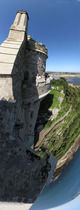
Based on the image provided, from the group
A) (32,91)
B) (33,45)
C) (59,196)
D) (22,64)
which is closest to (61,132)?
(32,91)

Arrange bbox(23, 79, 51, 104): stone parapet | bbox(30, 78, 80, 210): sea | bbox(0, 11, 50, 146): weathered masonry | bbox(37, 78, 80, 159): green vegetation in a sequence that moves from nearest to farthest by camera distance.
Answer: bbox(30, 78, 80, 210): sea < bbox(0, 11, 50, 146): weathered masonry < bbox(23, 79, 51, 104): stone parapet < bbox(37, 78, 80, 159): green vegetation

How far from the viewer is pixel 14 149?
1991 millimetres

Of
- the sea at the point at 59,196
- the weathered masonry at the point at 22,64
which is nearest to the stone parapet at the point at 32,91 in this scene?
the weathered masonry at the point at 22,64

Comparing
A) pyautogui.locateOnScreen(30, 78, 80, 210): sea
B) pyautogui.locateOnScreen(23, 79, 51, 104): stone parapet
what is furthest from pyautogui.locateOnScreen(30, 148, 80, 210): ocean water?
pyautogui.locateOnScreen(23, 79, 51, 104): stone parapet

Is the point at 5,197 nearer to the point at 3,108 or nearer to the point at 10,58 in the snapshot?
the point at 3,108

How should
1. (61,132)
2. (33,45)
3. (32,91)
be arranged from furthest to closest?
(61,132), (33,45), (32,91)

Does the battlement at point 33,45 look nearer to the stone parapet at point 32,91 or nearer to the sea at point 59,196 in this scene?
the stone parapet at point 32,91

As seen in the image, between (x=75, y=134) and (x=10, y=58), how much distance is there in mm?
21799

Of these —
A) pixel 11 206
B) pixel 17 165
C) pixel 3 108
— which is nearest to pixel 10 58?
pixel 3 108

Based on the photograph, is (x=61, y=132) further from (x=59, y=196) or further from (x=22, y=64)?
(x=59, y=196)

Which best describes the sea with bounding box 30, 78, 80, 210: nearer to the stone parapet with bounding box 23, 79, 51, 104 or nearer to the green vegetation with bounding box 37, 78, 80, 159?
the stone parapet with bounding box 23, 79, 51, 104

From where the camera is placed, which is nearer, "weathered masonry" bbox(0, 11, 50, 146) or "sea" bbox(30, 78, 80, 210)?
"sea" bbox(30, 78, 80, 210)

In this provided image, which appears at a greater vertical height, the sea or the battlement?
the battlement

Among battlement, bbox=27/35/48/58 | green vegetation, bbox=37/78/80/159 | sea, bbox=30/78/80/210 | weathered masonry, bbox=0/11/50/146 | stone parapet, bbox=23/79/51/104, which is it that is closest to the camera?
sea, bbox=30/78/80/210
